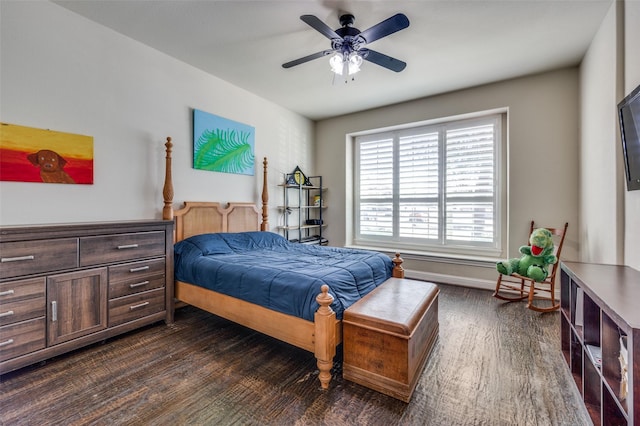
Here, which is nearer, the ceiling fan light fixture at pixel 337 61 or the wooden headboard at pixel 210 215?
the ceiling fan light fixture at pixel 337 61

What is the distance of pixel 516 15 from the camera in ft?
7.52

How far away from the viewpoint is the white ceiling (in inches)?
86.8

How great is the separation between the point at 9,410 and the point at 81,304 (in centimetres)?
67

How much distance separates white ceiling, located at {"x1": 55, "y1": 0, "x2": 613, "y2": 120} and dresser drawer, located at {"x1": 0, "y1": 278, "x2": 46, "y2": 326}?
7.01ft

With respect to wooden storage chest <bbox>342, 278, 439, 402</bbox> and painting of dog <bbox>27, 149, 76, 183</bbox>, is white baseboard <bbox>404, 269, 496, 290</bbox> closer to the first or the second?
wooden storage chest <bbox>342, 278, 439, 402</bbox>

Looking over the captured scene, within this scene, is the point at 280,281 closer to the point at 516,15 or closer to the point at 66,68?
the point at 66,68

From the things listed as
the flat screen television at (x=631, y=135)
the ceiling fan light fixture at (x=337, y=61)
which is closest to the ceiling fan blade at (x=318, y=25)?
the ceiling fan light fixture at (x=337, y=61)

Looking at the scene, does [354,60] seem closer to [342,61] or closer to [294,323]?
[342,61]

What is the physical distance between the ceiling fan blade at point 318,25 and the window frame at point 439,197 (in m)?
2.42

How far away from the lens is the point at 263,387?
1699 millimetres

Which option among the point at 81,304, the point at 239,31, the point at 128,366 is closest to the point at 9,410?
the point at 128,366

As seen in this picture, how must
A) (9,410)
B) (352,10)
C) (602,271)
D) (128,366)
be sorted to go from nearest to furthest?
(9,410), (602,271), (128,366), (352,10)

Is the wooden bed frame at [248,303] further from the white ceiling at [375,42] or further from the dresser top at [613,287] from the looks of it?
the dresser top at [613,287]

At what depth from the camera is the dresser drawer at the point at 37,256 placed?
1.74 m
